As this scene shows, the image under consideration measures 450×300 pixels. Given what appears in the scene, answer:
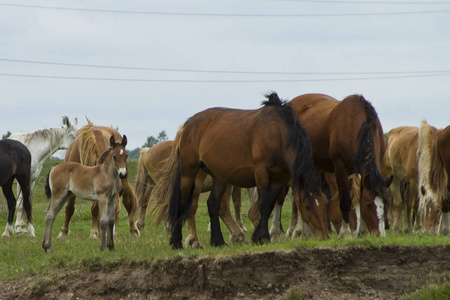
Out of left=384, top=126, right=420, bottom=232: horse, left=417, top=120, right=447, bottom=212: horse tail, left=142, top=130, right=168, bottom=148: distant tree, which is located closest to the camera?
left=417, top=120, right=447, bottom=212: horse tail

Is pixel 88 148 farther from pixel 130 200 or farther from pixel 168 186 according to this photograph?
pixel 168 186

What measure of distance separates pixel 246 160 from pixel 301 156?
1.07 metres

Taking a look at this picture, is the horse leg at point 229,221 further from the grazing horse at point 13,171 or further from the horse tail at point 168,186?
the grazing horse at point 13,171

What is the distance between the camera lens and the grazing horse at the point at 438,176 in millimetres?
12031

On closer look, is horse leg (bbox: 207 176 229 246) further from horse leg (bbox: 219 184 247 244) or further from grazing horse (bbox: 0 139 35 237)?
grazing horse (bbox: 0 139 35 237)

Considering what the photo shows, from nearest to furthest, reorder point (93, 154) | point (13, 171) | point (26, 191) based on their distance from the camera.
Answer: point (93, 154) → point (13, 171) → point (26, 191)

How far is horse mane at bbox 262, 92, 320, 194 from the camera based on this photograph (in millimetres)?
10086

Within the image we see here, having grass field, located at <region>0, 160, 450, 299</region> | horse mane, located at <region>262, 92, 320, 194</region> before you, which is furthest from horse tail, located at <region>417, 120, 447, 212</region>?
horse mane, located at <region>262, 92, 320, 194</region>

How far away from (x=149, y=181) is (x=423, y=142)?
716 cm

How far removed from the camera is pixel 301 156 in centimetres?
1009

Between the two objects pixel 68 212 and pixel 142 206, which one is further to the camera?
pixel 142 206

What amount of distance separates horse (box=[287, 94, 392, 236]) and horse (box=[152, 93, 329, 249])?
65 centimetres

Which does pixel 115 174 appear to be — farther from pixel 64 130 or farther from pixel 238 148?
pixel 64 130

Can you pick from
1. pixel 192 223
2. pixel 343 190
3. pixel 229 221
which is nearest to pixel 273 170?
pixel 343 190
